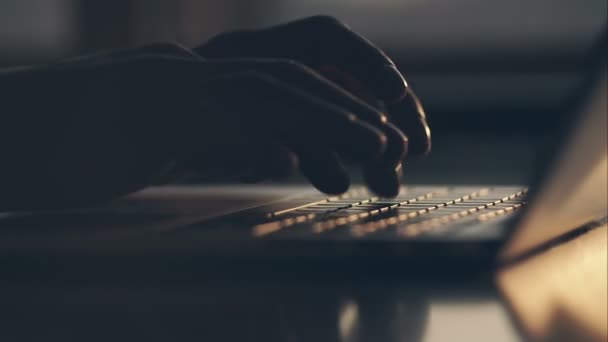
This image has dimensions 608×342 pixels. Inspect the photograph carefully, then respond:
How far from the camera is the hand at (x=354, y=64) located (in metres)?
0.59

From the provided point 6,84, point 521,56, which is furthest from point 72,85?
point 521,56

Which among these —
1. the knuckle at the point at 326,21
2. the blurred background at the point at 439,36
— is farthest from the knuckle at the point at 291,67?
the blurred background at the point at 439,36

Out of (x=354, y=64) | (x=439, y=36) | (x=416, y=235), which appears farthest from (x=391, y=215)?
(x=439, y=36)

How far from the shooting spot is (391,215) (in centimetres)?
46

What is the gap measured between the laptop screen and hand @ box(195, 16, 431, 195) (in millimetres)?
202

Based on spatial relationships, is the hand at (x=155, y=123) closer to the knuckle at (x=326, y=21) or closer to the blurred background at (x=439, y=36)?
the knuckle at (x=326, y=21)

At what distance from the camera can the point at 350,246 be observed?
1.10ft

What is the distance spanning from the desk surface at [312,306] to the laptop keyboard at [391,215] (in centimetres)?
3

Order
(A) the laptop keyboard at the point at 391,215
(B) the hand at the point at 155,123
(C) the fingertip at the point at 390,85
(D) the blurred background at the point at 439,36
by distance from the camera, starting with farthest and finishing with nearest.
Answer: (D) the blurred background at the point at 439,36
(C) the fingertip at the point at 390,85
(B) the hand at the point at 155,123
(A) the laptop keyboard at the point at 391,215

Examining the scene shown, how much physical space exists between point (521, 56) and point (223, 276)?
7.58 ft

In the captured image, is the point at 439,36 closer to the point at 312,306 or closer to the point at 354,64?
the point at 354,64

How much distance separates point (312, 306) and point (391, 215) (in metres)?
0.17

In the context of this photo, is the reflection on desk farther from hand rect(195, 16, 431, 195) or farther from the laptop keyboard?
hand rect(195, 16, 431, 195)

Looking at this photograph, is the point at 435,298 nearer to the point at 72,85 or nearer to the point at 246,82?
the point at 246,82
